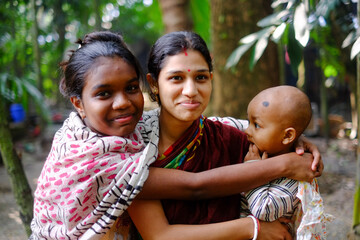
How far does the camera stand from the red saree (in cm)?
164

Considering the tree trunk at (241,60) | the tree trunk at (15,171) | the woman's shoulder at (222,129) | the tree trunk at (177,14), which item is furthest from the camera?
the tree trunk at (177,14)

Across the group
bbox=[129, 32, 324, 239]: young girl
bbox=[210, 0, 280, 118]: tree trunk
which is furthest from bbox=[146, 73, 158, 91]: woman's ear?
bbox=[210, 0, 280, 118]: tree trunk

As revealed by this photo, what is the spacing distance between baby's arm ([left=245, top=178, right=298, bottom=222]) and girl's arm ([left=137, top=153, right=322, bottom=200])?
4 centimetres

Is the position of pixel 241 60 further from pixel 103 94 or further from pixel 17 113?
pixel 17 113

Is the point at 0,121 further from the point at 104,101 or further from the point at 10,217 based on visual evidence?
the point at 10,217

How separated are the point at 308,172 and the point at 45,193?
1225 mm

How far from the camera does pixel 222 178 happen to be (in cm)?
157

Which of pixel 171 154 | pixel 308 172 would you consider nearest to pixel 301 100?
pixel 308 172

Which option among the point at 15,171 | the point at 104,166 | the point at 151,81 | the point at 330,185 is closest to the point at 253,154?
the point at 151,81

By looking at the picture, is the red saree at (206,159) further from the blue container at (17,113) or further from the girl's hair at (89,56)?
the blue container at (17,113)

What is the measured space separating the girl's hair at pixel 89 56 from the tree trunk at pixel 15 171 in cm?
70

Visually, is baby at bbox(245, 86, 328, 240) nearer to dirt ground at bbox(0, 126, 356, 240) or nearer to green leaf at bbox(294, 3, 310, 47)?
green leaf at bbox(294, 3, 310, 47)

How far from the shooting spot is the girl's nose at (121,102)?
1536 millimetres

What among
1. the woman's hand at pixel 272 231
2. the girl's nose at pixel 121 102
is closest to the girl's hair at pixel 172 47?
the girl's nose at pixel 121 102
